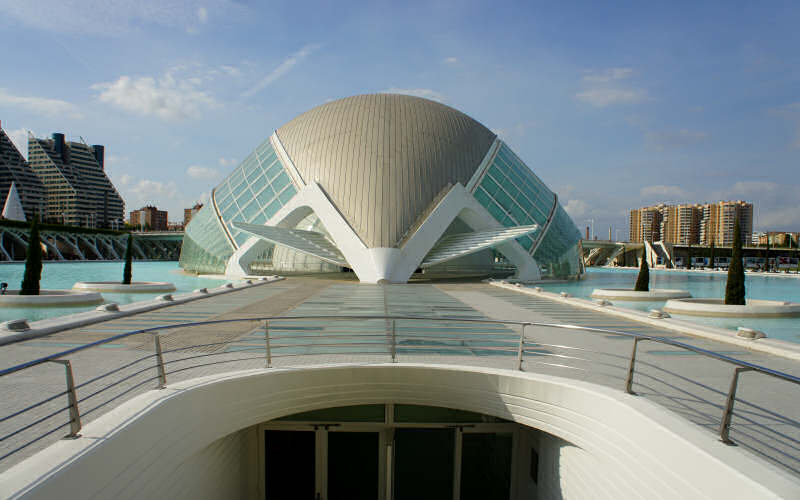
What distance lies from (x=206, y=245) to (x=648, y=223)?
136 m

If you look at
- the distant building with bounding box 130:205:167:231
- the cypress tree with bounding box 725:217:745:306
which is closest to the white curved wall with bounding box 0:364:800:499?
the cypress tree with bounding box 725:217:745:306

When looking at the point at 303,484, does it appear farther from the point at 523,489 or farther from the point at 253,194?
the point at 253,194

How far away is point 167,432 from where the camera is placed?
4.29 meters

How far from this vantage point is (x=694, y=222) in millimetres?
132375

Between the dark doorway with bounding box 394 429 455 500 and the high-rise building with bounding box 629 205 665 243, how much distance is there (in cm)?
14308

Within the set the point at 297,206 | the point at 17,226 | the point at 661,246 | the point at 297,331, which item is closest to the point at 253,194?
the point at 297,206

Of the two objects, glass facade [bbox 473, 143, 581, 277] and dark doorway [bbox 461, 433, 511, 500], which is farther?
glass facade [bbox 473, 143, 581, 277]

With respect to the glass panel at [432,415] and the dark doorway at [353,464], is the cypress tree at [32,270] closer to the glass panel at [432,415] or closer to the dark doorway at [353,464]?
the dark doorway at [353,464]

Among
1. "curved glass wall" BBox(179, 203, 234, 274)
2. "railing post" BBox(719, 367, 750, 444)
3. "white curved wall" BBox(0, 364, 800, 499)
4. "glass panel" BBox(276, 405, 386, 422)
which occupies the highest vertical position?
"curved glass wall" BBox(179, 203, 234, 274)

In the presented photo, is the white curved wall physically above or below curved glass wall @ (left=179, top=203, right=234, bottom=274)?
below

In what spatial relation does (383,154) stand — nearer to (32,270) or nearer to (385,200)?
(385,200)

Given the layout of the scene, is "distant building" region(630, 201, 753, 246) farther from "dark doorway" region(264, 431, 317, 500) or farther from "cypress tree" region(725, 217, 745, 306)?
"dark doorway" region(264, 431, 317, 500)

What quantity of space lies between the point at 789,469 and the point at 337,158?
25020mm

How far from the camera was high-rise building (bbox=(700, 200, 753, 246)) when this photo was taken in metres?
128
